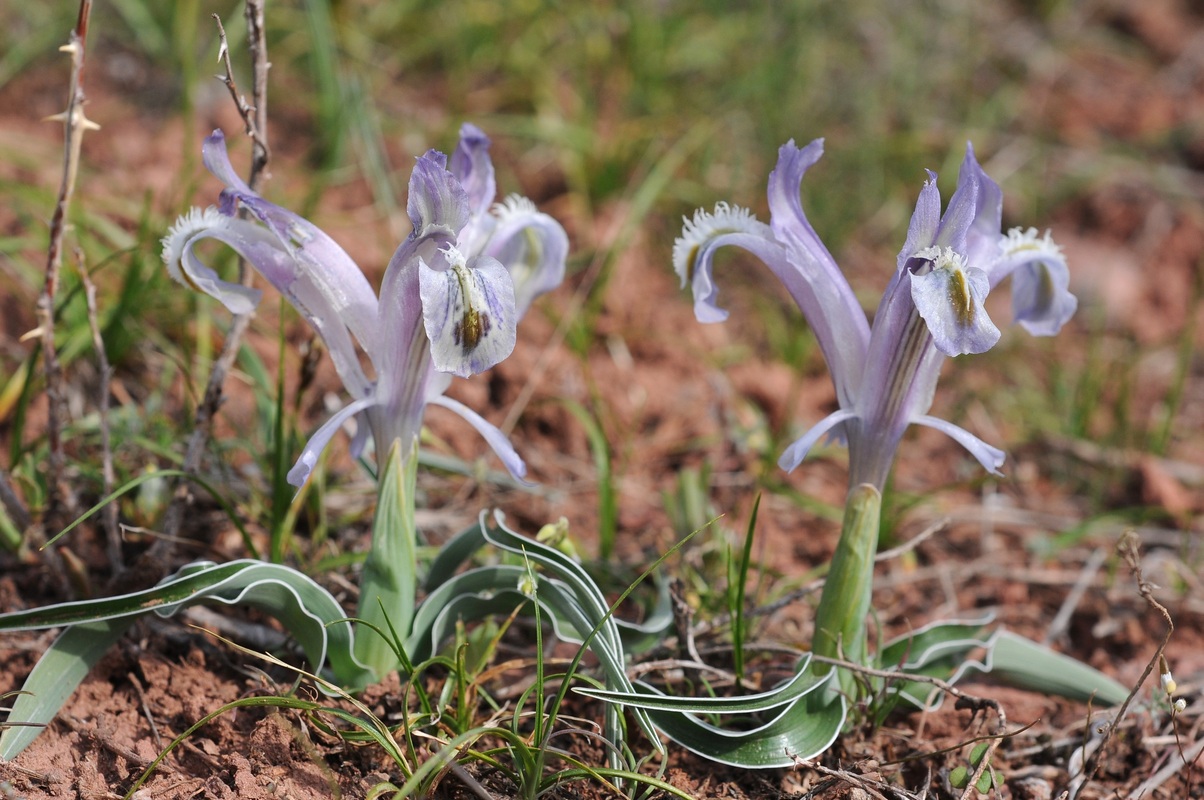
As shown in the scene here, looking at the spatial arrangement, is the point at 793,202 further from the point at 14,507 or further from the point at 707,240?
the point at 14,507

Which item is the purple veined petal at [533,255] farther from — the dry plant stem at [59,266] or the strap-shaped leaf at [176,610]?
the dry plant stem at [59,266]

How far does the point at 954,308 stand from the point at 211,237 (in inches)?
55.9

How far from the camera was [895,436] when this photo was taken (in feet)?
7.23

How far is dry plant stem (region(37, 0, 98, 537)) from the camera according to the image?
7.11ft

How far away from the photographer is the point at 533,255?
238 centimetres

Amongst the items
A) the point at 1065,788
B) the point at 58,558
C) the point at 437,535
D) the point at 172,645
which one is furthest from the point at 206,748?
the point at 1065,788

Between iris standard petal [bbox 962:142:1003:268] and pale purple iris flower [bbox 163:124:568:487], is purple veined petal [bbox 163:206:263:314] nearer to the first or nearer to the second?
pale purple iris flower [bbox 163:124:568:487]

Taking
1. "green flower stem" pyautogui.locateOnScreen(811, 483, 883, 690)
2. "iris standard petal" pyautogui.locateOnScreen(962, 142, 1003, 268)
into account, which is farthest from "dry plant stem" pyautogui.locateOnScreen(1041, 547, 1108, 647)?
"iris standard petal" pyautogui.locateOnScreen(962, 142, 1003, 268)

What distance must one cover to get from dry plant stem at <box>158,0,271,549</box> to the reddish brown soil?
240 mm

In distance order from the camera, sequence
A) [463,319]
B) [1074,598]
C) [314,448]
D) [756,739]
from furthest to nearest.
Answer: [1074,598]
[756,739]
[314,448]
[463,319]

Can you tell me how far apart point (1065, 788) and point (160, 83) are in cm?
441

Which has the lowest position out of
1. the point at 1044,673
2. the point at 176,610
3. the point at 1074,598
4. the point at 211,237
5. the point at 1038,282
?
the point at 1074,598

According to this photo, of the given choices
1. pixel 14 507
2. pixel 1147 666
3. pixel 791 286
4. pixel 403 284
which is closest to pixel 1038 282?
pixel 791 286

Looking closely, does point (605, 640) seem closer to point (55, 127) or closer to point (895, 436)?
point (895, 436)
